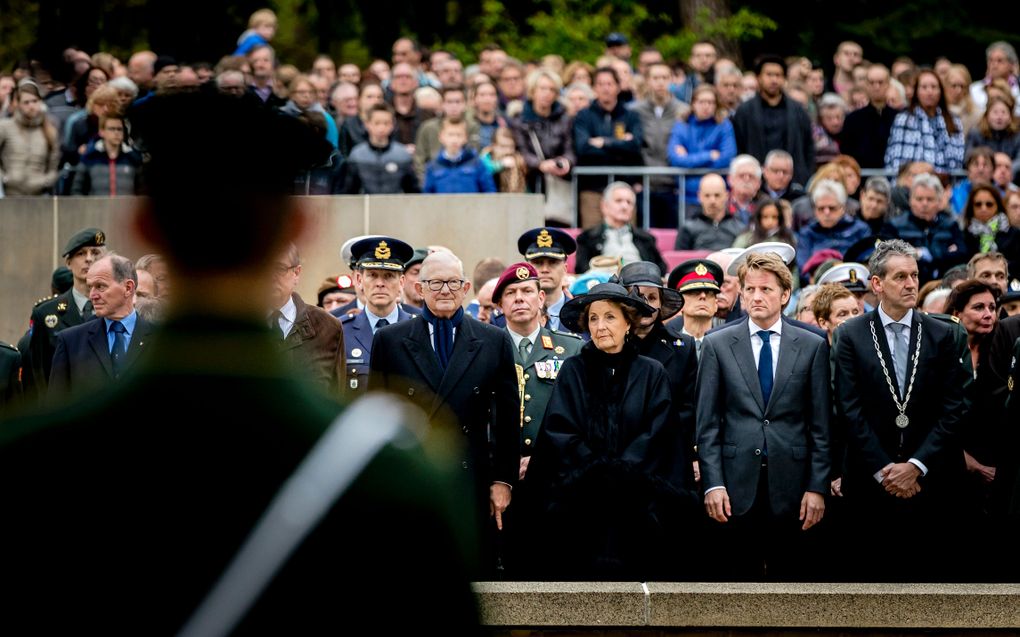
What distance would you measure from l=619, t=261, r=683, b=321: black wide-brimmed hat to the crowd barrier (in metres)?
3.99

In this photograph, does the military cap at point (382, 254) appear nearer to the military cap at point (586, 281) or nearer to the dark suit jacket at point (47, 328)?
the military cap at point (586, 281)

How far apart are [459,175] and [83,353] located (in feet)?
19.6

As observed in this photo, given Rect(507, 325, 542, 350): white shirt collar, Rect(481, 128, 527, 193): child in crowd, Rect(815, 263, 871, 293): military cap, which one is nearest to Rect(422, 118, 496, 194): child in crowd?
Rect(481, 128, 527, 193): child in crowd

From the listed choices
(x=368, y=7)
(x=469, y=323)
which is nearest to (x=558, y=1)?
(x=368, y=7)

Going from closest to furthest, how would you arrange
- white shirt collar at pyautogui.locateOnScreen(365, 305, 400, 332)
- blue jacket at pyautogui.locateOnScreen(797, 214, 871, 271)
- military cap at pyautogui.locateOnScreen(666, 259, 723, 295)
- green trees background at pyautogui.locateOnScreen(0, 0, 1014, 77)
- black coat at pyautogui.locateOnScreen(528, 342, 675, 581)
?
black coat at pyautogui.locateOnScreen(528, 342, 675, 581)
white shirt collar at pyautogui.locateOnScreen(365, 305, 400, 332)
military cap at pyautogui.locateOnScreen(666, 259, 723, 295)
blue jacket at pyautogui.locateOnScreen(797, 214, 871, 271)
green trees background at pyautogui.locateOnScreen(0, 0, 1014, 77)

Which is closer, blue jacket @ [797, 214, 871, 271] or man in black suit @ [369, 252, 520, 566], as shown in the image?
man in black suit @ [369, 252, 520, 566]

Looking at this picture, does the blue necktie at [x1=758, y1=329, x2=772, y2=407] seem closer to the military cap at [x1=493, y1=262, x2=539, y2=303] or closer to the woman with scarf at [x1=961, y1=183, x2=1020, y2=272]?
the military cap at [x1=493, y1=262, x2=539, y2=303]

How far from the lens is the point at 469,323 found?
8305 mm

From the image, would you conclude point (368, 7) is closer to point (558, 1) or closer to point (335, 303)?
point (558, 1)

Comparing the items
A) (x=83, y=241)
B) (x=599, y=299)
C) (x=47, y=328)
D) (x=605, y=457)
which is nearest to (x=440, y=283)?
(x=599, y=299)

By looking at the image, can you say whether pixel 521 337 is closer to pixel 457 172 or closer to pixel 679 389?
pixel 679 389

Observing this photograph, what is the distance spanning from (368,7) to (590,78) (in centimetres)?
985

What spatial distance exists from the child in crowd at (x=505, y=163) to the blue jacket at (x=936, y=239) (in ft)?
11.2

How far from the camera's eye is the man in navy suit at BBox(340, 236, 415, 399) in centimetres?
921
